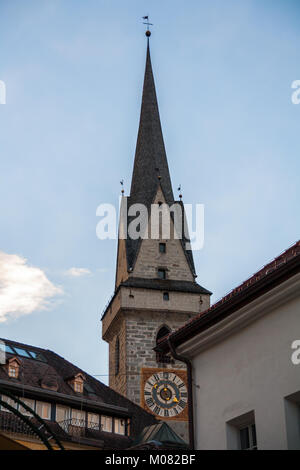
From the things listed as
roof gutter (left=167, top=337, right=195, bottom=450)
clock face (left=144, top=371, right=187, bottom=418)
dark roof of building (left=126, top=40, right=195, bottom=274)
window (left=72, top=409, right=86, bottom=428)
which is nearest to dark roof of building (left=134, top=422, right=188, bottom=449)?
window (left=72, top=409, right=86, bottom=428)

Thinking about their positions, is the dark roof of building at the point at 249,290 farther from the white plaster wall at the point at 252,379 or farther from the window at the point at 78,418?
the window at the point at 78,418

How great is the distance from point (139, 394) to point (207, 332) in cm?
2764

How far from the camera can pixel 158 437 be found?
26.9 metres

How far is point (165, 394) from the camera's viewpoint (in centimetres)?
4178

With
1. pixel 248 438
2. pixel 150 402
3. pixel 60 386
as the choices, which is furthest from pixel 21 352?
pixel 248 438

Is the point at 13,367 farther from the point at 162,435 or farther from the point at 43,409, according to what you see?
the point at 162,435

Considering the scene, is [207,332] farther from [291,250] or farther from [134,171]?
[134,171]

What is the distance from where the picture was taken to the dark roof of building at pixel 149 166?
4875 centimetres

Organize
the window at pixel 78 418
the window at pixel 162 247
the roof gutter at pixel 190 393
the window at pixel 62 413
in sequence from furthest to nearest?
the window at pixel 162 247 < the window at pixel 78 418 < the window at pixel 62 413 < the roof gutter at pixel 190 393

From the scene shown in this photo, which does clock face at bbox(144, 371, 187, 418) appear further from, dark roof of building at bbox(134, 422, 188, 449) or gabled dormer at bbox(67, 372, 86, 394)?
dark roof of building at bbox(134, 422, 188, 449)

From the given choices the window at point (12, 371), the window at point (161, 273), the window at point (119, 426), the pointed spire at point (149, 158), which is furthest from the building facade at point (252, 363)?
the pointed spire at point (149, 158)

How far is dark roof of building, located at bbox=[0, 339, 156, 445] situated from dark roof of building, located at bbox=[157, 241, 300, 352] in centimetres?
1715

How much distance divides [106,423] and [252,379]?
21.2 m

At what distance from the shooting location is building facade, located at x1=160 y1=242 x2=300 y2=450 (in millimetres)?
12430
